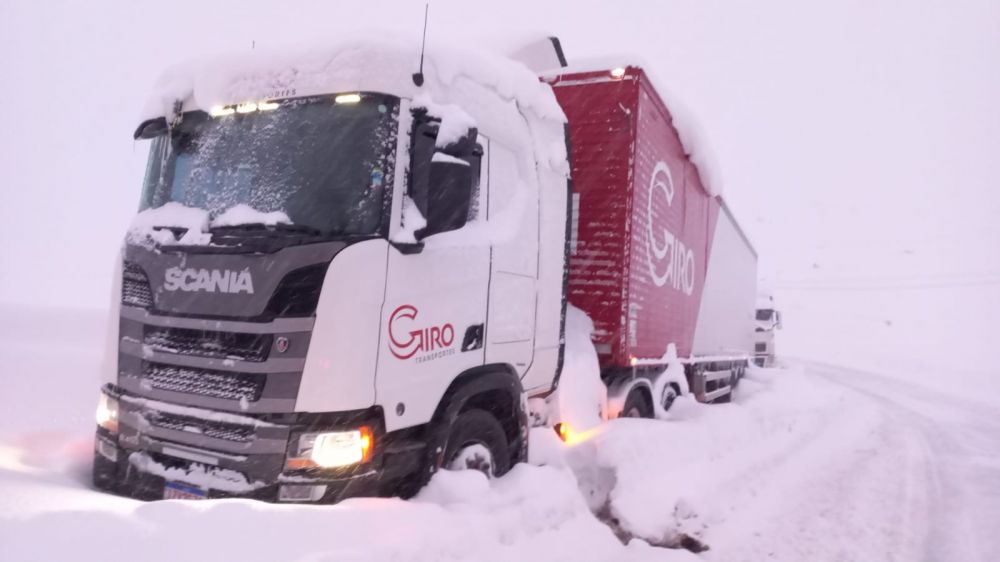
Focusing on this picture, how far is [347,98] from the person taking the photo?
3535mm

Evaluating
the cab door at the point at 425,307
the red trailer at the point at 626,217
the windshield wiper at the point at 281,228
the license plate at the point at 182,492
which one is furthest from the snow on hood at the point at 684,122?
the license plate at the point at 182,492

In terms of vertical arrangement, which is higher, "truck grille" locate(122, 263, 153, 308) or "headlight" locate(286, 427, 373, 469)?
"truck grille" locate(122, 263, 153, 308)

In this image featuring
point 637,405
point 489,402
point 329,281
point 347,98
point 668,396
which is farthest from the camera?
point 668,396

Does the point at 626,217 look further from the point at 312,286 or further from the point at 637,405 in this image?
the point at 312,286

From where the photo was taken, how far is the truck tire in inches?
151

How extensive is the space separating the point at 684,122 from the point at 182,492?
623cm

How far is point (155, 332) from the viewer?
349cm

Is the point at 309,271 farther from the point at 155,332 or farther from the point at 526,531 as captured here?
the point at 526,531

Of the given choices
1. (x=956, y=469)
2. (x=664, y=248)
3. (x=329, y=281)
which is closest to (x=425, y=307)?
(x=329, y=281)

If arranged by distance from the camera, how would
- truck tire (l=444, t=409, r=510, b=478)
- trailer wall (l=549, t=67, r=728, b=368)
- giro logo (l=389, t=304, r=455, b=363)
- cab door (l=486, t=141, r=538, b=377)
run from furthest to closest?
trailer wall (l=549, t=67, r=728, b=368) < cab door (l=486, t=141, r=538, b=377) < truck tire (l=444, t=409, r=510, b=478) < giro logo (l=389, t=304, r=455, b=363)

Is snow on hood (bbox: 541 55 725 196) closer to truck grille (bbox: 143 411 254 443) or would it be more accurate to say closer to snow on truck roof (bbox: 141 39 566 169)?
snow on truck roof (bbox: 141 39 566 169)

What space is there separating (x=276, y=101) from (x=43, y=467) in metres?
2.62

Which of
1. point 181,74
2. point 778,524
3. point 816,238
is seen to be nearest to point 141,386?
point 181,74

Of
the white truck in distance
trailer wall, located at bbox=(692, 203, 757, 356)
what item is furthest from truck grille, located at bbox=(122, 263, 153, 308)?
the white truck in distance
